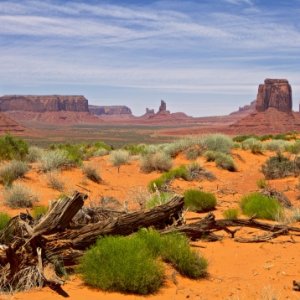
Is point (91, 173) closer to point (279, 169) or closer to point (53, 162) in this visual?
point (53, 162)

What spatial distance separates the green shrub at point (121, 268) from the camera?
6273mm

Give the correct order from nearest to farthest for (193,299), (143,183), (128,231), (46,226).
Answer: (193,299), (46,226), (128,231), (143,183)

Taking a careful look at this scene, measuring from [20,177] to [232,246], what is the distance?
33.6ft

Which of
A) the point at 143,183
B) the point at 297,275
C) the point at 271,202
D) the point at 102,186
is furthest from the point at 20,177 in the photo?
the point at 297,275

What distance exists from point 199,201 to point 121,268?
21.7ft

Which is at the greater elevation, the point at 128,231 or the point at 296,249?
the point at 128,231

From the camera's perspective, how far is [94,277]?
6.36 m

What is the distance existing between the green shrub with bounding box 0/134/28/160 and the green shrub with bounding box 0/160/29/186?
431cm

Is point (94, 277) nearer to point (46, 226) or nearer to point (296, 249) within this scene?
point (46, 226)

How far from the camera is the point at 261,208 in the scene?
1176cm

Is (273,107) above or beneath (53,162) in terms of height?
above

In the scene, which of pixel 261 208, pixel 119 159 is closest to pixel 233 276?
pixel 261 208

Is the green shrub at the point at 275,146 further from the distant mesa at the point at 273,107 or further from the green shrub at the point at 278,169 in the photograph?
the distant mesa at the point at 273,107

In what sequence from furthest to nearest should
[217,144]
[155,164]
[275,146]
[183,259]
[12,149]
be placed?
[275,146] < [217,144] < [155,164] < [12,149] < [183,259]
